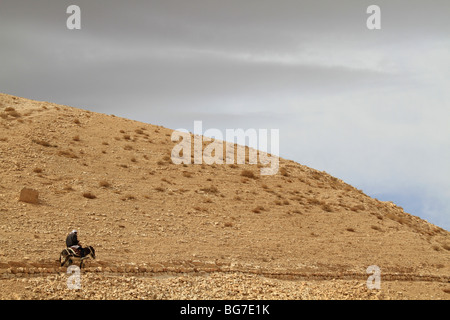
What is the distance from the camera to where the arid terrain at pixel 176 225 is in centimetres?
2180

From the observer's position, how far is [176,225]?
30.3 metres

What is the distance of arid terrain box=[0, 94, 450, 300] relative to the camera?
21.8 m

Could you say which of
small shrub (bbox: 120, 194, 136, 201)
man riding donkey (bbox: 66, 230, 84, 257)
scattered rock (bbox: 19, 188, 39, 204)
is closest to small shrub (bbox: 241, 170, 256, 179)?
small shrub (bbox: 120, 194, 136, 201)

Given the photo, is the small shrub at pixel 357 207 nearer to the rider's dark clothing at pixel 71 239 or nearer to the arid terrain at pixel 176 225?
the arid terrain at pixel 176 225

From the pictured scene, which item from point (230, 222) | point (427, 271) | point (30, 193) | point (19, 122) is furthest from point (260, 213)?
point (19, 122)

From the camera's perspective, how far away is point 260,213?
3478 centimetres

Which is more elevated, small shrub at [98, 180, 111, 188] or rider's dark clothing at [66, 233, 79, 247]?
small shrub at [98, 180, 111, 188]

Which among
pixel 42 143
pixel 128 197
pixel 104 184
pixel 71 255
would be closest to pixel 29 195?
pixel 104 184

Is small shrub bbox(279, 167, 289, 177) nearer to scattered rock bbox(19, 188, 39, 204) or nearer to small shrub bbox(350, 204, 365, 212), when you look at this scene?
small shrub bbox(350, 204, 365, 212)

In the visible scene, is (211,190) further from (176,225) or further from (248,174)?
(176,225)

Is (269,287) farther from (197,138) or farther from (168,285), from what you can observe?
(197,138)

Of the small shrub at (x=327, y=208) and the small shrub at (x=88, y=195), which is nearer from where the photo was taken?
the small shrub at (x=88, y=195)

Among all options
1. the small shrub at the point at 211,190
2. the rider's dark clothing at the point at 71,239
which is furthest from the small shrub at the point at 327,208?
the rider's dark clothing at the point at 71,239

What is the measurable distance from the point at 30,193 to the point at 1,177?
3.64 metres
